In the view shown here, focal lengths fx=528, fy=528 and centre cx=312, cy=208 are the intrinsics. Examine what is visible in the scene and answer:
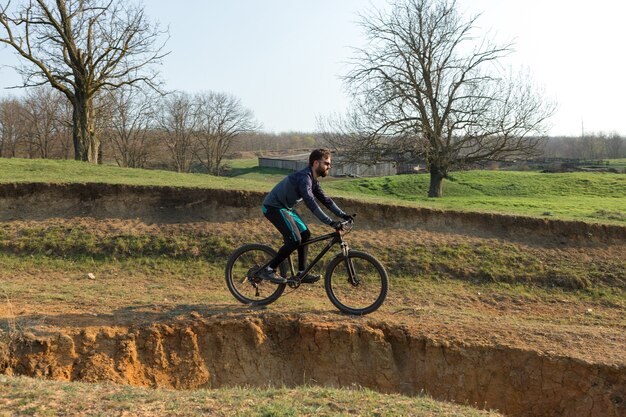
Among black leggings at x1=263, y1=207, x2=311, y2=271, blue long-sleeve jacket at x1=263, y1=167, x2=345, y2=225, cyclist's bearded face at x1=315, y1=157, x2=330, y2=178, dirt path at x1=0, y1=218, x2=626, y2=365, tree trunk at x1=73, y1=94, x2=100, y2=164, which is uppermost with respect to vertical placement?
tree trunk at x1=73, y1=94, x2=100, y2=164

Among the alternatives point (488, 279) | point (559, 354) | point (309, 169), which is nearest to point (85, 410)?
point (309, 169)

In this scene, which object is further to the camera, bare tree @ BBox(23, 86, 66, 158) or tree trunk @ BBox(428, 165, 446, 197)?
bare tree @ BBox(23, 86, 66, 158)

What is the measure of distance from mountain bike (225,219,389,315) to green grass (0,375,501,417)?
2.42m

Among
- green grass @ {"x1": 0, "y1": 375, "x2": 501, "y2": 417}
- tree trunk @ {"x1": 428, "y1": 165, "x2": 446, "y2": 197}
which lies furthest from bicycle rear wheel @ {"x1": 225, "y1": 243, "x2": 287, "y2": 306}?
tree trunk @ {"x1": 428, "y1": 165, "x2": 446, "y2": 197}

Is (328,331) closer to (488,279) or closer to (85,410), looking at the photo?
(85,410)

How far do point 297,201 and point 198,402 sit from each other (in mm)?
3430

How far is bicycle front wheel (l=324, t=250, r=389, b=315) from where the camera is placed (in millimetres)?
7371

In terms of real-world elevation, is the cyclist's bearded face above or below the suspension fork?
above

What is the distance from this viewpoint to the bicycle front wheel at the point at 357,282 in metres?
7.37

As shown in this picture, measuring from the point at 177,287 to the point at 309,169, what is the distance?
175 inches

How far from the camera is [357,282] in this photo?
289 inches

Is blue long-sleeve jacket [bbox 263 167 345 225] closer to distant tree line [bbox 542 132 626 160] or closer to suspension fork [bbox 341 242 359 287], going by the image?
suspension fork [bbox 341 242 359 287]

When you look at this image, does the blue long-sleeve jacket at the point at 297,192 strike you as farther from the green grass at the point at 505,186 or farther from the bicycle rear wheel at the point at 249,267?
the green grass at the point at 505,186

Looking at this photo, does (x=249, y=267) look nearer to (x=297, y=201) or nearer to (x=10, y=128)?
(x=297, y=201)
